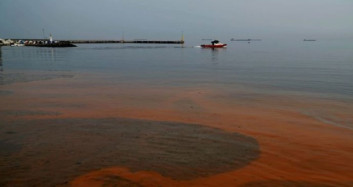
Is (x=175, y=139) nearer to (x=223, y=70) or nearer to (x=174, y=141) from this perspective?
(x=174, y=141)

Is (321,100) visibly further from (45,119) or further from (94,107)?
(45,119)

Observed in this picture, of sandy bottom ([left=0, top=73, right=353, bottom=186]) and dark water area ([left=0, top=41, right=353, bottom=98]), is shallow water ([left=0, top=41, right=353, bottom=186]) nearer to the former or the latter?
sandy bottom ([left=0, top=73, right=353, bottom=186])

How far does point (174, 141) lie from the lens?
7754mm

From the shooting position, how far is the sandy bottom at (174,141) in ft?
19.1

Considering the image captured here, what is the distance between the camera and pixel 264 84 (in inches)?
755

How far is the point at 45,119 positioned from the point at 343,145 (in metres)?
8.75

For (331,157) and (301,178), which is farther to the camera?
(331,157)

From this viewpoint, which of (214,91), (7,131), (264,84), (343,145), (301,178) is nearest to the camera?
(301,178)

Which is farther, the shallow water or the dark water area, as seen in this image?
the dark water area

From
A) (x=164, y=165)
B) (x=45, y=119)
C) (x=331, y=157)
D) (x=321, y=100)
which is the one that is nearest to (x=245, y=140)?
(x=331, y=157)

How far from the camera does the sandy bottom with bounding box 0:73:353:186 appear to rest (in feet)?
19.1

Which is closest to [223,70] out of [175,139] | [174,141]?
[175,139]

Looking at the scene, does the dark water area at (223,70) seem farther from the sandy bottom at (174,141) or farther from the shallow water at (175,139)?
the sandy bottom at (174,141)

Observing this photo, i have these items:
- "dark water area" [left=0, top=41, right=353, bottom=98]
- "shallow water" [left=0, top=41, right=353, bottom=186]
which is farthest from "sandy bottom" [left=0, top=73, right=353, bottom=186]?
"dark water area" [left=0, top=41, right=353, bottom=98]
